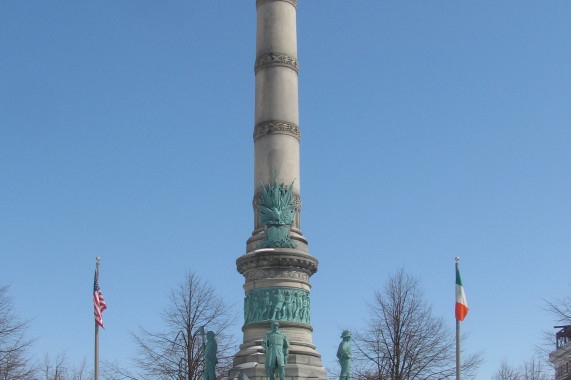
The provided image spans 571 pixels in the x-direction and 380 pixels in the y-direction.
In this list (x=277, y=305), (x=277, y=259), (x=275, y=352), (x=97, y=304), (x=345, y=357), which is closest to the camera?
(x=275, y=352)

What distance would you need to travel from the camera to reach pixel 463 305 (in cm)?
2628

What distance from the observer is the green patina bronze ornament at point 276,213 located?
2702cm

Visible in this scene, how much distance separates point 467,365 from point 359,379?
460 centimetres

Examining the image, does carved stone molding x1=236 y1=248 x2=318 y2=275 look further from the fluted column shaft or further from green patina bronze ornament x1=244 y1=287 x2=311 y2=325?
the fluted column shaft

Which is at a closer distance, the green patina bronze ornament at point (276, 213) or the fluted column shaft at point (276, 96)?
the green patina bronze ornament at point (276, 213)

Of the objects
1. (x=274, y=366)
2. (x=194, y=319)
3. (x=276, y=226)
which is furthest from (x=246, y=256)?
(x=194, y=319)

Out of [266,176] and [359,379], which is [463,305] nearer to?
[266,176]

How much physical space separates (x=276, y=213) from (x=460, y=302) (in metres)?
6.35

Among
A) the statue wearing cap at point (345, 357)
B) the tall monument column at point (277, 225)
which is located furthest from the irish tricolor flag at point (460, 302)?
the tall monument column at point (277, 225)

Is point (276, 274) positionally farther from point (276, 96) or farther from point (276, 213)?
point (276, 96)

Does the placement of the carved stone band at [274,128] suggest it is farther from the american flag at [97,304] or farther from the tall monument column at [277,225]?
the american flag at [97,304]

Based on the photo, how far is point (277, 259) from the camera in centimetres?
2664

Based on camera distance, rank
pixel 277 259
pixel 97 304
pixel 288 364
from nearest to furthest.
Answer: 1. pixel 288 364
2. pixel 277 259
3. pixel 97 304

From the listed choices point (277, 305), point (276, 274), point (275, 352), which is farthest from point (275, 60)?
point (275, 352)
